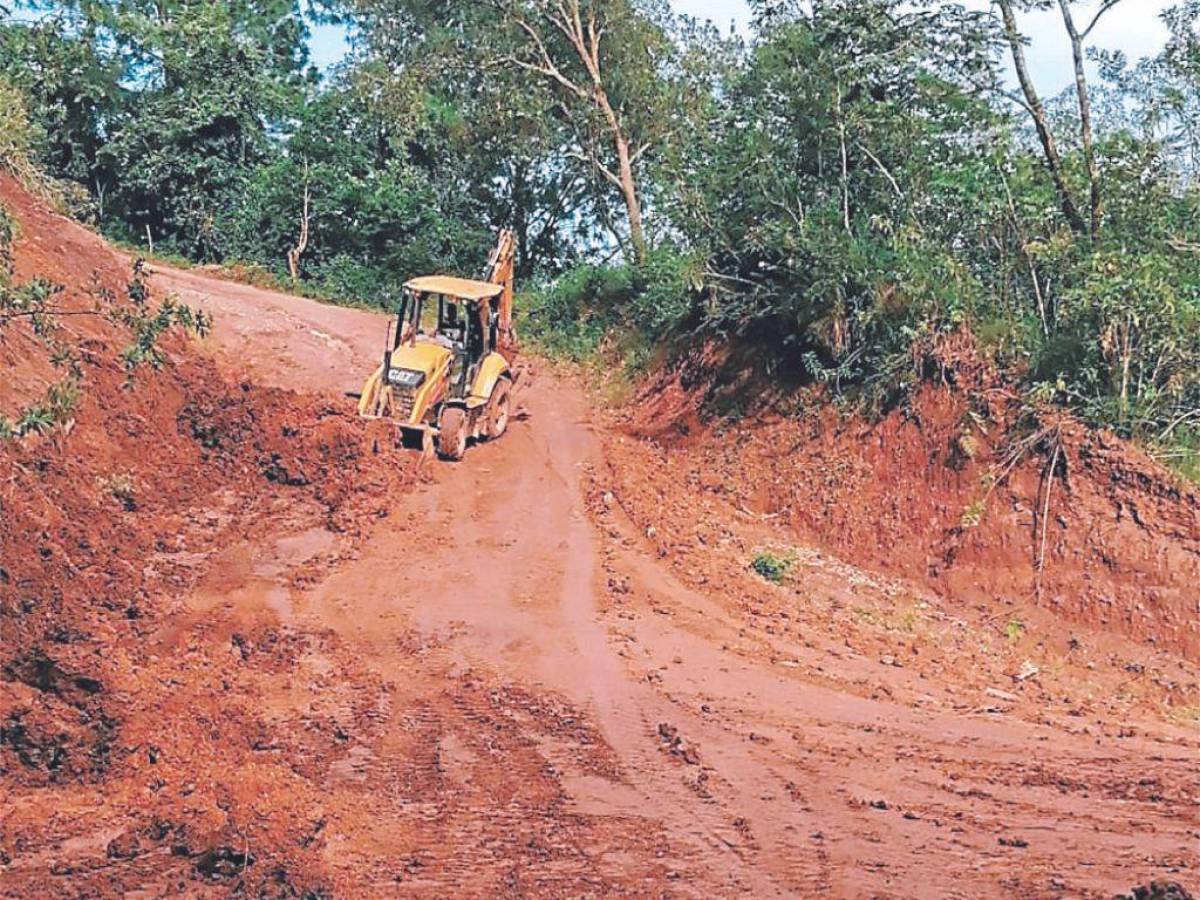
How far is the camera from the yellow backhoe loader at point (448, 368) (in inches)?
575

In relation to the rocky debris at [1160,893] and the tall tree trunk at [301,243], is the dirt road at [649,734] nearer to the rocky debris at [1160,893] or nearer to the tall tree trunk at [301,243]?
the rocky debris at [1160,893]

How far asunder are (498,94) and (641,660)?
2368 cm

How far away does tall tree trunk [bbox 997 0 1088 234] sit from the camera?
1348 centimetres

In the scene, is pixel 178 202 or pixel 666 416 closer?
pixel 666 416

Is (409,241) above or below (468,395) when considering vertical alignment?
above

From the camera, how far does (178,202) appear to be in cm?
3130

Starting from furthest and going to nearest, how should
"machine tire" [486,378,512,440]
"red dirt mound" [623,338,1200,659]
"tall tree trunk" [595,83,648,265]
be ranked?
"tall tree trunk" [595,83,648,265], "machine tire" [486,378,512,440], "red dirt mound" [623,338,1200,659]

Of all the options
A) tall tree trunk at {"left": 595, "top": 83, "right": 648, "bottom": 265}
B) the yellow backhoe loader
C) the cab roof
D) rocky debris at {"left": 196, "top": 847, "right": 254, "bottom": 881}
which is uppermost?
tall tree trunk at {"left": 595, "top": 83, "right": 648, "bottom": 265}

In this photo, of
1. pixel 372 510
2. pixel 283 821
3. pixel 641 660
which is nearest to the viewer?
pixel 283 821

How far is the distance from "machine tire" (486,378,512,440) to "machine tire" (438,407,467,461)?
0.88 meters

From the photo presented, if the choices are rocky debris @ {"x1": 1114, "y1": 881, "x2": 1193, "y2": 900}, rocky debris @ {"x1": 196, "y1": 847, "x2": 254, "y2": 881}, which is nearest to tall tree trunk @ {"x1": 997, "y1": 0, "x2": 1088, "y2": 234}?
rocky debris @ {"x1": 1114, "y1": 881, "x2": 1193, "y2": 900}

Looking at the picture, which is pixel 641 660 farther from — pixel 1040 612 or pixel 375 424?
pixel 375 424

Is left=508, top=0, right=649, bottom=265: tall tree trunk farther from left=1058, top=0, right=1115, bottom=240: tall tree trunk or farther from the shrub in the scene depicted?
left=1058, top=0, right=1115, bottom=240: tall tree trunk

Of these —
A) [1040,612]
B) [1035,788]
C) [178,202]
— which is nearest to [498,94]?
[178,202]
